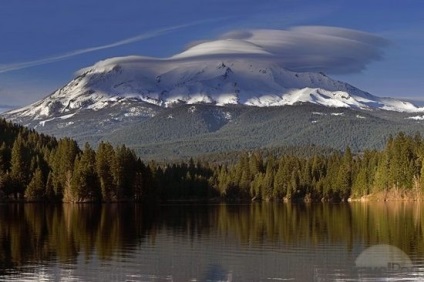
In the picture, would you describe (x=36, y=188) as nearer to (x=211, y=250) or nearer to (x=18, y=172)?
(x=18, y=172)

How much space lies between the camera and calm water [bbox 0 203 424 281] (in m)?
55.1

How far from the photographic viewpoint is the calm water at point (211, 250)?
55.1 metres

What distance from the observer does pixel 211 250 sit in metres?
69.1

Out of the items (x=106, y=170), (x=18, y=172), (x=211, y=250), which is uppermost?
(x=18, y=172)

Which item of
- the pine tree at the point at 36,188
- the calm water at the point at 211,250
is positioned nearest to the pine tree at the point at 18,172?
the pine tree at the point at 36,188

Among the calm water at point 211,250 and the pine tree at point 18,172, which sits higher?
the pine tree at point 18,172

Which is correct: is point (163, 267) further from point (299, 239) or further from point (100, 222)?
point (100, 222)

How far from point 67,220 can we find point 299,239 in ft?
126

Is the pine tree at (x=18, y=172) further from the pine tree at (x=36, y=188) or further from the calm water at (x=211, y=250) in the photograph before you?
the calm water at (x=211, y=250)

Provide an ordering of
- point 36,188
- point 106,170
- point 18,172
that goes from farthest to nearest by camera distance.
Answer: point 18,172
point 36,188
point 106,170

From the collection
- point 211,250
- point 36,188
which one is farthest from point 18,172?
point 211,250

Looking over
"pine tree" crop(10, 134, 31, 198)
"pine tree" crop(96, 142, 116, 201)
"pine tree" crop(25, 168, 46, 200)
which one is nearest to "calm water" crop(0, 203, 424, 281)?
"pine tree" crop(96, 142, 116, 201)

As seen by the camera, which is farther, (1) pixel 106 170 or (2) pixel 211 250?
(1) pixel 106 170

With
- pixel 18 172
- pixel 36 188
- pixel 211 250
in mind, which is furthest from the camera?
pixel 18 172
